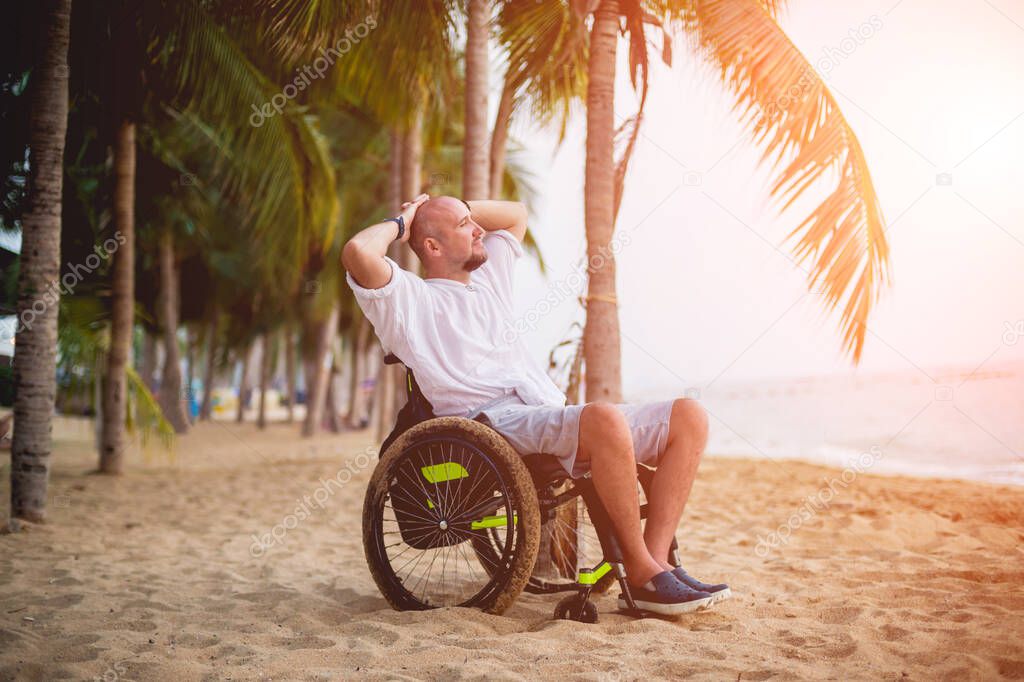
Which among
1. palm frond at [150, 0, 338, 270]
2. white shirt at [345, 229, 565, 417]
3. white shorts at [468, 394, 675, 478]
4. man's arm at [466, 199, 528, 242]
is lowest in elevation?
white shorts at [468, 394, 675, 478]

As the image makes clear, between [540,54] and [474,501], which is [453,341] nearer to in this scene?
[474,501]

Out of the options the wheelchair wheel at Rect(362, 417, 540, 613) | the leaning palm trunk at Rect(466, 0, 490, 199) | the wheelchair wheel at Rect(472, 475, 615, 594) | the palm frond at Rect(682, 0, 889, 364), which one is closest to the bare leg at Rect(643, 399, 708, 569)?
the wheelchair wheel at Rect(362, 417, 540, 613)

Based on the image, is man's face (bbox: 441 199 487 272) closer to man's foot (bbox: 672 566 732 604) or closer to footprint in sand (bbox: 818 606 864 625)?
man's foot (bbox: 672 566 732 604)

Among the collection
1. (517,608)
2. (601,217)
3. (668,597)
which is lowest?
(517,608)

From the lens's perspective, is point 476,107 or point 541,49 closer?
point 541,49

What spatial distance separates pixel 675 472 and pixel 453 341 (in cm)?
92

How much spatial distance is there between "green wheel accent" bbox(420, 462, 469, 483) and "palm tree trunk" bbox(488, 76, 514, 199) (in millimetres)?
3136

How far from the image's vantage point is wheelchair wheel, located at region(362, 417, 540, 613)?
8.48 feet

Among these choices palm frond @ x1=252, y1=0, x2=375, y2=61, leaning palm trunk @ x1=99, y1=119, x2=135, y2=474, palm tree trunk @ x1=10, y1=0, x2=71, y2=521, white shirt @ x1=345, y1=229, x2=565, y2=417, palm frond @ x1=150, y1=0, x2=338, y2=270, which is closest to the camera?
white shirt @ x1=345, y1=229, x2=565, y2=417

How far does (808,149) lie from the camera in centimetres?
428

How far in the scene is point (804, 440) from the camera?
56.4 feet

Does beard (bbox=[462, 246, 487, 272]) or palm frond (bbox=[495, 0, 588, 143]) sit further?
palm frond (bbox=[495, 0, 588, 143])

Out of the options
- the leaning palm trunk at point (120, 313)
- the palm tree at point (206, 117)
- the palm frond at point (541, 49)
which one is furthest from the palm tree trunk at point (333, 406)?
the palm frond at point (541, 49)

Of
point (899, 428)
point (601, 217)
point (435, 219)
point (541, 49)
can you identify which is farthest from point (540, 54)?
point (899, 428)
